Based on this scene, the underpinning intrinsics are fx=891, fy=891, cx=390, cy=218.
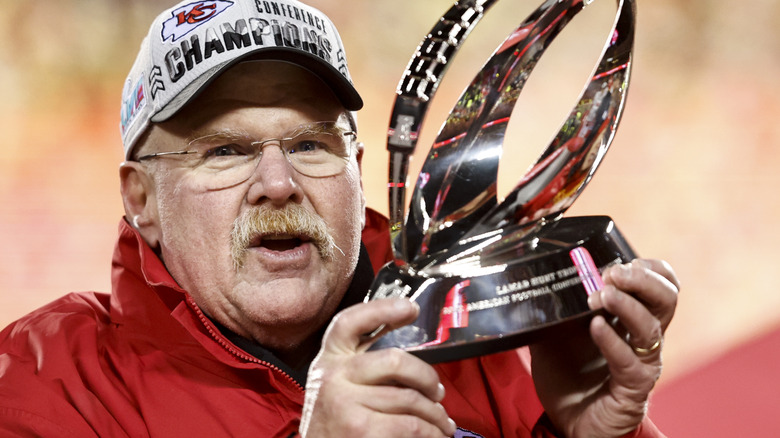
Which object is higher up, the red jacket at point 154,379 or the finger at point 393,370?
the finger at point 393,370

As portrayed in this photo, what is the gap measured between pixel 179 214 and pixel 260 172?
0.56 feet

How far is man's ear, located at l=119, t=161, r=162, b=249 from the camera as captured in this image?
160 centimetres

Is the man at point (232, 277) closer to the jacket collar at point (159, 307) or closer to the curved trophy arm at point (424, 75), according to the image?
the jacket collar at point (159, 307)

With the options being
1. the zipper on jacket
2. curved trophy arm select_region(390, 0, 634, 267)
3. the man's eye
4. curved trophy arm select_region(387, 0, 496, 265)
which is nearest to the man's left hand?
curved trophy arm select_region(390, 0, 634, 267)

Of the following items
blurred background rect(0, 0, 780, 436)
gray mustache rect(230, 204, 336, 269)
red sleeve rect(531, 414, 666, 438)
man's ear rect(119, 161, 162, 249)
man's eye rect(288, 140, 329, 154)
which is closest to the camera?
red sleeve rect(531, 414, 666, 438)

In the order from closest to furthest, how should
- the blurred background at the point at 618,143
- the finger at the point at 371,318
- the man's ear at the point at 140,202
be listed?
the finger at the point at 371,318 < the man's ear at the point at 140,202 < the blurred background at the point at 618,143

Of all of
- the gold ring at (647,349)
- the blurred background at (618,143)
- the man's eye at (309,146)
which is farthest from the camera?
the blurred background at (618,143)

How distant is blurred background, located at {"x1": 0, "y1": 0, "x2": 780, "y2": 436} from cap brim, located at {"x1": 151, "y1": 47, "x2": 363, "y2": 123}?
1.24m

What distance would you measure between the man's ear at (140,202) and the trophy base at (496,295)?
0.66 m

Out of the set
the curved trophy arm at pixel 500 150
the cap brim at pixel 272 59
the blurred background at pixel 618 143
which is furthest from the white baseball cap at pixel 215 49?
the blurred background at pixel 618 143

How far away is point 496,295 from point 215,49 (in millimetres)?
718

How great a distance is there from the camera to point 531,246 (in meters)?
1.10

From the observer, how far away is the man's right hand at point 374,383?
0.98 meters

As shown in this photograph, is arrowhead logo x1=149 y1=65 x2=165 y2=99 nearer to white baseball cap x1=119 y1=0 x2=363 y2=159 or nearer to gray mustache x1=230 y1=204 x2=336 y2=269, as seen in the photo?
white baseball cap x1=119 y1=0 x2=363 y2=159
